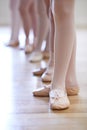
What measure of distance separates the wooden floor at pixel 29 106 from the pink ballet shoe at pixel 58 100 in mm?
26

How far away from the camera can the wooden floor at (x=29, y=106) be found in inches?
44.4

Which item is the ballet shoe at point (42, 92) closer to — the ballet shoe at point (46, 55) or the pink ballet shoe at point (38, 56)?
the pink ballet shoe at point (38, 56)

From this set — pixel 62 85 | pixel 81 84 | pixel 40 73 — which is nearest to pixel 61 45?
pixel 62 85

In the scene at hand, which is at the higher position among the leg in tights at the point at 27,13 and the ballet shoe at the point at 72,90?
the leg in tights at the point at 27,13

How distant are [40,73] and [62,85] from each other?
0.54m

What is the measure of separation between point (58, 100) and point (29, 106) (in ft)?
0.45

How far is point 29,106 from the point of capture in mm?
1317

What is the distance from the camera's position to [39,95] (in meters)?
1.46

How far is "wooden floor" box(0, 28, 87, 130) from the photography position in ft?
3.70

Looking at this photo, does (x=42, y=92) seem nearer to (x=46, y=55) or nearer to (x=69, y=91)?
(x=69, y=91)

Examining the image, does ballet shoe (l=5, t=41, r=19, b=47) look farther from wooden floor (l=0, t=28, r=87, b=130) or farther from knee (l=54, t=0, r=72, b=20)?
knee (l=54, t=0, r=72, b=20)

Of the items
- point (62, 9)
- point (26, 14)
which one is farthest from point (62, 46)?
point (26, 14)

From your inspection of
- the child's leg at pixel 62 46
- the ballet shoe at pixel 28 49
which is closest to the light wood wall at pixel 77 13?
the ballet shoe at pixel 28 49

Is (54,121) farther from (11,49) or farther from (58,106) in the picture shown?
(11,49)
